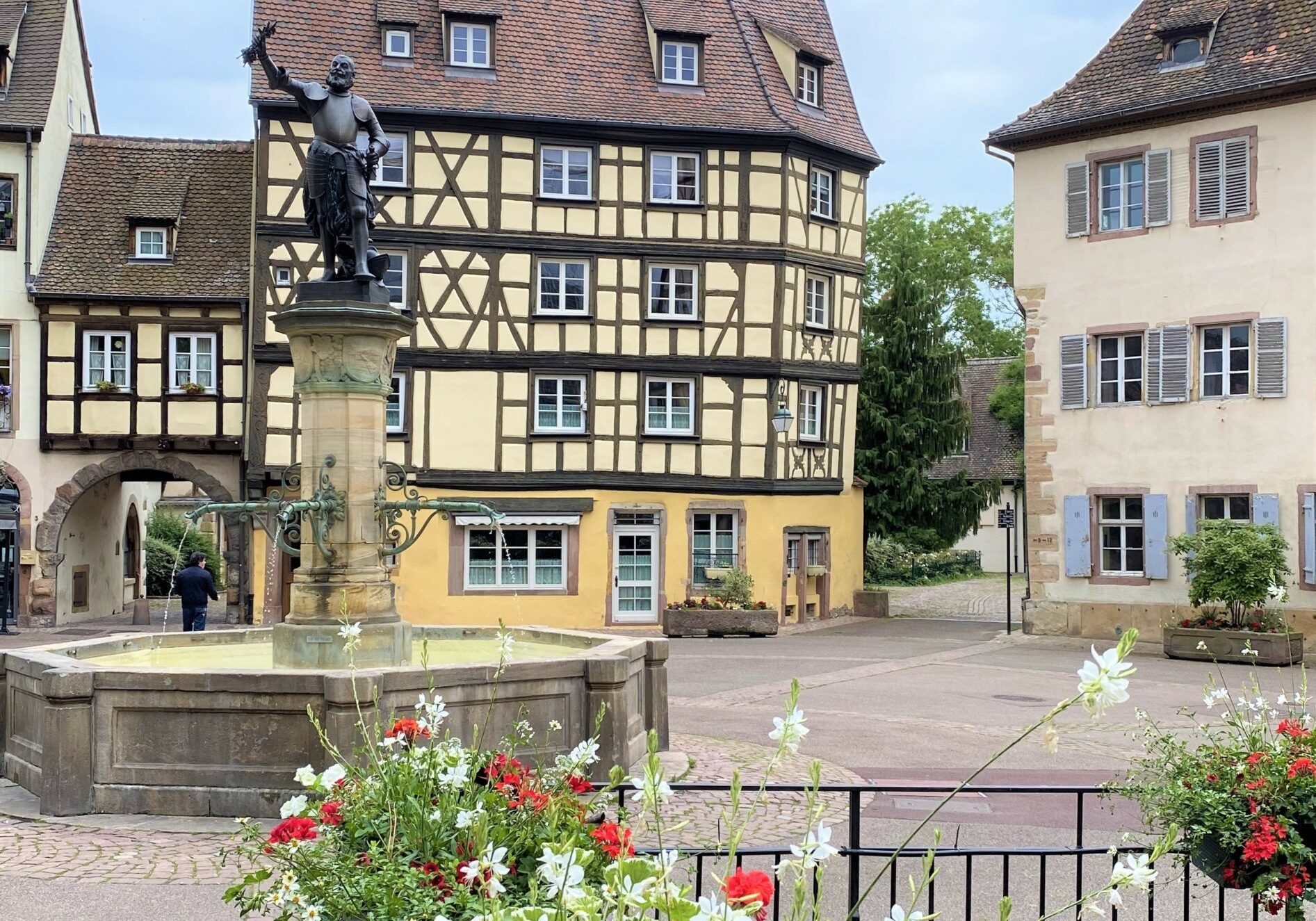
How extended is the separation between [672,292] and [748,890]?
25785mm

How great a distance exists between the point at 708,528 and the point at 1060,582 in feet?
21.9

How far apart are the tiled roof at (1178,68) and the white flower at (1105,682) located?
22.4m

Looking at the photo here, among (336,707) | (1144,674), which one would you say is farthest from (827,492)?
(336,707)

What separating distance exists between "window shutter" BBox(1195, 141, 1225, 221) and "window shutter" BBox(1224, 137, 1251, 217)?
0.08m

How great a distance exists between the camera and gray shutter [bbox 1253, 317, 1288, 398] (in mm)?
22953

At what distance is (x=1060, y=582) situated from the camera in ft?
84.3

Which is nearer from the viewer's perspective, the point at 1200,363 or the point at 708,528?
the point at 1200,363

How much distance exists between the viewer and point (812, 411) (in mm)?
29922

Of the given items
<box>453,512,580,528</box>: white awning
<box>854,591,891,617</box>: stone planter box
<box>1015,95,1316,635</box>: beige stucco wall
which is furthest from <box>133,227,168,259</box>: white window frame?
<box>1015,95,1316,635</box>: beige stucco wall

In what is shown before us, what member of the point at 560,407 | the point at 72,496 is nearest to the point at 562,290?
the point at 560,407

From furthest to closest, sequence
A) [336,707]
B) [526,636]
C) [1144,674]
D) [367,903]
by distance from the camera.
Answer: [1144,674]
[526,636]
[336,707]
[367,903]

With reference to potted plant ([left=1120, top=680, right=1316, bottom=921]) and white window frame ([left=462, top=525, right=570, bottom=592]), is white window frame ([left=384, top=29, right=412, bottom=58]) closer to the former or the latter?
white window frame ([left=462, top=525, right=570, bottom=592])

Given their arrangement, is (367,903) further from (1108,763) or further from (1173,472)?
(1173,472)

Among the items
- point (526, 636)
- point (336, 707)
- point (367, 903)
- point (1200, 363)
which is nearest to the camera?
point (367, 903)
